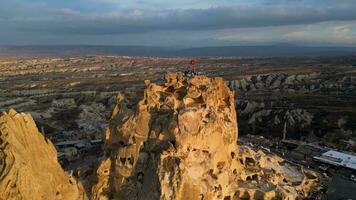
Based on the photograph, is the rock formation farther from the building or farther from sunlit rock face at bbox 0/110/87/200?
the building

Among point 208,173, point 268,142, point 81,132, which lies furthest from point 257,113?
point 208,173

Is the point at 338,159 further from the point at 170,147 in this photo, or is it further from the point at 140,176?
the point at 140,176

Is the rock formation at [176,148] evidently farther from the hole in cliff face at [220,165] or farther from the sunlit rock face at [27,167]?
the sunlit rock face at [27,167]

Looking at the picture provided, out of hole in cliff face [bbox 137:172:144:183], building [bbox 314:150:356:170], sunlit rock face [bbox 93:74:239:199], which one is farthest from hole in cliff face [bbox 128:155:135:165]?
building [bbox 314:150:356:170]

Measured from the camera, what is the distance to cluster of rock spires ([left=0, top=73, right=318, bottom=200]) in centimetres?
3033

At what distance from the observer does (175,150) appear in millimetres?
32125

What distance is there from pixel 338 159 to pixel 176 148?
113ft

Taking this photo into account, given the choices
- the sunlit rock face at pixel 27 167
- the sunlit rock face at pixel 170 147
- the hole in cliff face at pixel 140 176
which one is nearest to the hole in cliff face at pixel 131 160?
the sunlit rock face at pixel 170 147

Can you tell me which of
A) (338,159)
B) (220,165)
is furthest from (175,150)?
(338,159)

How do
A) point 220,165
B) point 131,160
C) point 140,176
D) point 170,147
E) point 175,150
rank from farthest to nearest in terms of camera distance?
1. point 220,165
2. point 131,160
3. point 140,176
4. point 170,147
5. point 175,150

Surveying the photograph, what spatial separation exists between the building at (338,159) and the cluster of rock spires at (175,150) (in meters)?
17.3

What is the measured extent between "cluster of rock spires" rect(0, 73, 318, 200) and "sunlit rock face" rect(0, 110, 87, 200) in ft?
0.34

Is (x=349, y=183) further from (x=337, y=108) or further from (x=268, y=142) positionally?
(x=337, y=108)

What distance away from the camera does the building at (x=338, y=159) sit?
191ft
